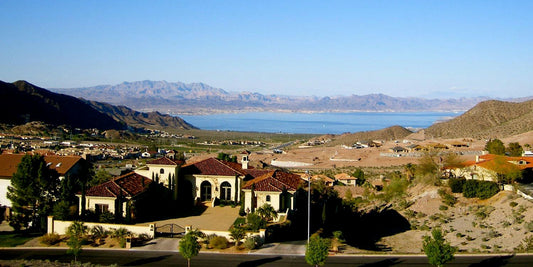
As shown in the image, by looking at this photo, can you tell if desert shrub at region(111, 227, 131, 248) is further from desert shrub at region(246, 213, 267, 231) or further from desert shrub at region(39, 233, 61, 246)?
desert shrub at region(246, 213, 267, 231)

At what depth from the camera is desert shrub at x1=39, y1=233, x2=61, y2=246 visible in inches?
1086

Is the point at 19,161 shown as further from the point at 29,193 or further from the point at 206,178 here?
the point at 206,178

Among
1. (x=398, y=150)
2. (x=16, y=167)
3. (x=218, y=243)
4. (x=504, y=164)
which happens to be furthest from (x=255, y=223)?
(x=398, y=150)

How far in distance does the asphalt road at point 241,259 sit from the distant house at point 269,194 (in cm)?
714

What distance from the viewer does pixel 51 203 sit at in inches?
1265

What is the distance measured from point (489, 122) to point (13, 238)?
10937 centimetres

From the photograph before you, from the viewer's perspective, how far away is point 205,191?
119ft

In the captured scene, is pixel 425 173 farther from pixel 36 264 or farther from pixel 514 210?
pixel 36 264

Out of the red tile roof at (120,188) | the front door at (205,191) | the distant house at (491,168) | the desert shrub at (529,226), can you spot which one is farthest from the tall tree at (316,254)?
the distant house at (491,168)

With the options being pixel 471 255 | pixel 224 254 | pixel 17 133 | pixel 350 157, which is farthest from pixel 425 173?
pixel 17 133

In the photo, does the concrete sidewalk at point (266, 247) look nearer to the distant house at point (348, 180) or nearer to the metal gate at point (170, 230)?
the metal gate at point (170, 230)

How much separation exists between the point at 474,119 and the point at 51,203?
108766 mm

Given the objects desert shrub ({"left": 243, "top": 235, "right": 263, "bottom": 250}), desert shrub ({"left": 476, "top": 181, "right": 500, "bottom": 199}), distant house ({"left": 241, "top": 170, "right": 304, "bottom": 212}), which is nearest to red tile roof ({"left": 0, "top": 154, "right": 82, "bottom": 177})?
distant house ({"left": 241, "top": 170, "right": 304, "bottom": 212})

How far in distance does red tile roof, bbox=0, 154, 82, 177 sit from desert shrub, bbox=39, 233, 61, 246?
32.4 ft
